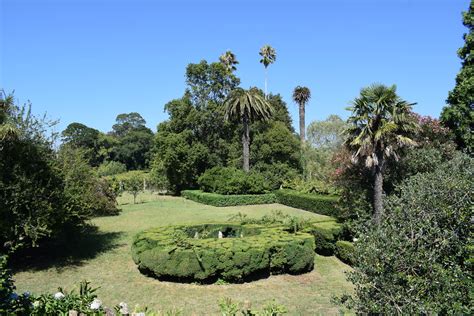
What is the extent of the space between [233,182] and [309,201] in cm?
736

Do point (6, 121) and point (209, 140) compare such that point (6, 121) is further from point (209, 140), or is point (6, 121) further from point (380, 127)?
point (209, 140)

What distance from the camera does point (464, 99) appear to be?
19.1m

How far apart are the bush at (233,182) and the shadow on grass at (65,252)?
50.5ft

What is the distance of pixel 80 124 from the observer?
248 feet

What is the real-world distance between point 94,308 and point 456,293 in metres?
5.22

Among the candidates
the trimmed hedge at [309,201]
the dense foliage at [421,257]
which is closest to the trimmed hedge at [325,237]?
the trimmed hedge at [309,201]

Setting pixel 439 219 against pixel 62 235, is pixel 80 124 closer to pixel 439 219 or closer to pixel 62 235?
pixel 62 235

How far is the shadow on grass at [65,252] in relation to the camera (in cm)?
1397

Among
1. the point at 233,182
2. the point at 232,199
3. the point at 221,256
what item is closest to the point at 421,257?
the point at 221,256

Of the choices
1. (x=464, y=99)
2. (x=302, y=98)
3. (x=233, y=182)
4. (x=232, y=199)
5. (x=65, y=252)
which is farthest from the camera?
(x=302, y=98)

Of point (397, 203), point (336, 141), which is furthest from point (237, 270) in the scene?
point (336, 141)

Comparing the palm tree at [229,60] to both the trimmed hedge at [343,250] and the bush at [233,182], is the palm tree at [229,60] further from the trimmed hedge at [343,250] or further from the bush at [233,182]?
the trimmed hedge at [343,250]

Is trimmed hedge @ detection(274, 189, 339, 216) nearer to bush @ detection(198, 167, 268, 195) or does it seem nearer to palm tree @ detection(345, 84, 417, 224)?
bush @ detection(198, 167, 268, 195)

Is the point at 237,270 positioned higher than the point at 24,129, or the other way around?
the point at 24,129
